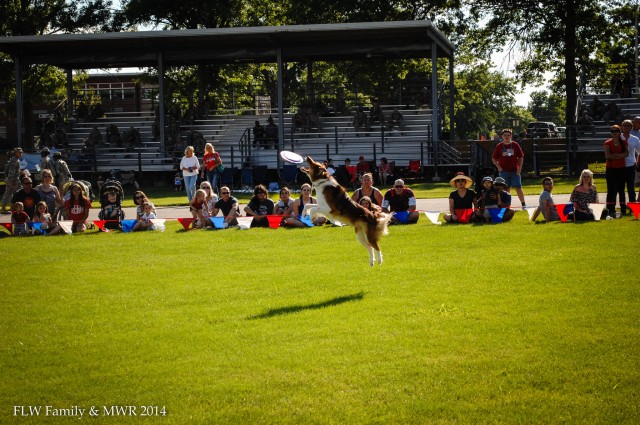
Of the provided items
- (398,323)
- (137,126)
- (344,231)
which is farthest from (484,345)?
(137,126)

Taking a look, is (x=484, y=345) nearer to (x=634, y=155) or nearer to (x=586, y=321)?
(x=586, y=321)

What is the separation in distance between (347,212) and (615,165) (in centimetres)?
881

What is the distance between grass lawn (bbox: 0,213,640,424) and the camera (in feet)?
21.8

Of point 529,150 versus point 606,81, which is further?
point 606,81

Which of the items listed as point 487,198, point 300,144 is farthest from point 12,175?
point 300,144

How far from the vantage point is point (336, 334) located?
859 centimetres

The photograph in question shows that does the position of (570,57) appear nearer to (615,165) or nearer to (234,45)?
(234,45)

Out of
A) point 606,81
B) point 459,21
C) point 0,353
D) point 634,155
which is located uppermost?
point 459,21

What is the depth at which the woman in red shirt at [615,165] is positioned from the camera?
18.0 meters

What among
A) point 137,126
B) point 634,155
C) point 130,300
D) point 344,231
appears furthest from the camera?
point 137,126

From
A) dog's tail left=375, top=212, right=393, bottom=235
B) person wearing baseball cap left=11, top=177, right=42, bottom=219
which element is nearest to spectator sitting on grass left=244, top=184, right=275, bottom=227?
person wearing baseball cap left=11, top=177, right=42, bottom=219

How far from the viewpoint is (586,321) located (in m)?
8.75

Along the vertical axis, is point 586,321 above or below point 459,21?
below

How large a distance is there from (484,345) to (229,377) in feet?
8.45
